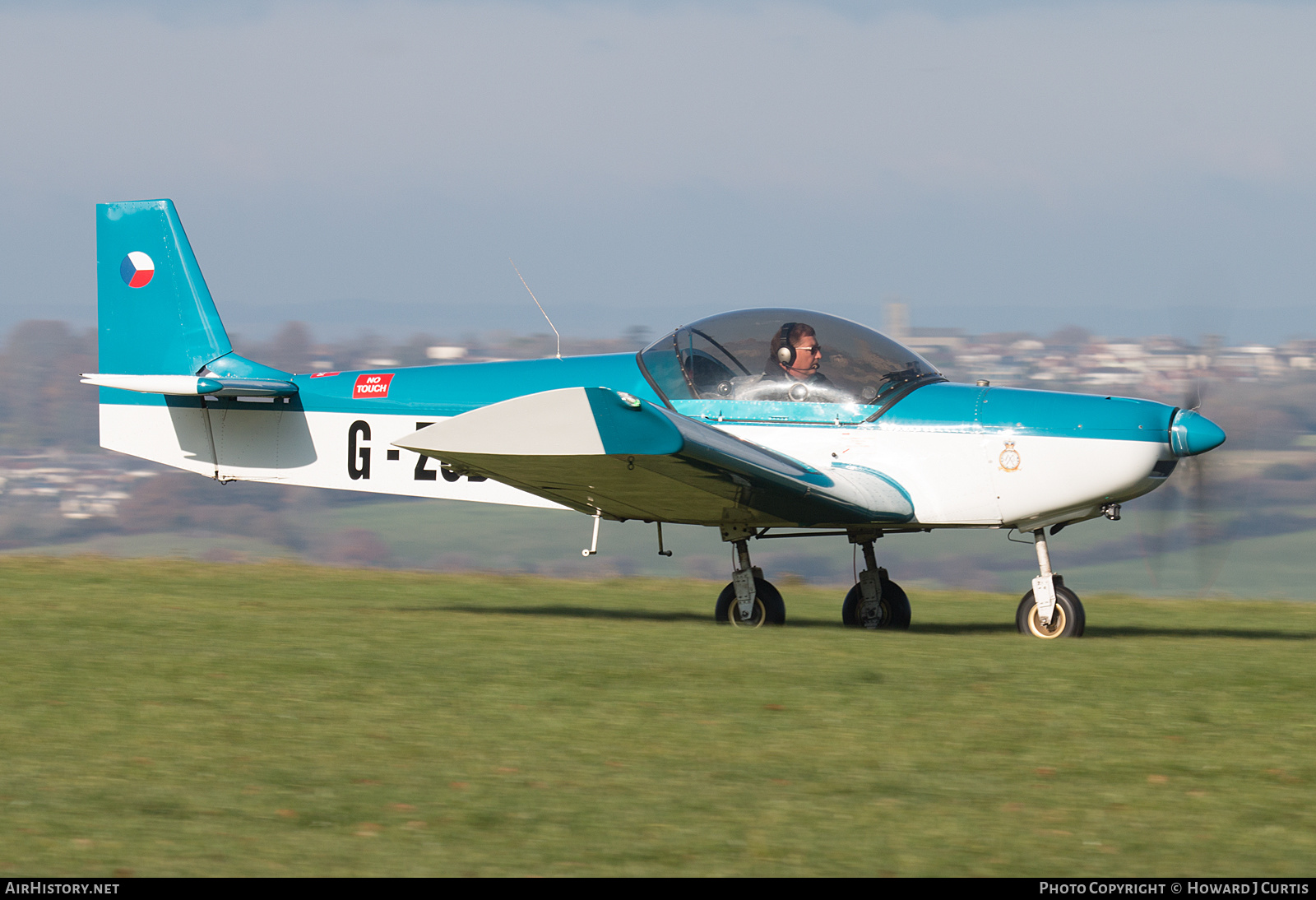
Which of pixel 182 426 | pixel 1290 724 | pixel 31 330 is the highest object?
pixel 31 330

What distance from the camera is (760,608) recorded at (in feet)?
32.5

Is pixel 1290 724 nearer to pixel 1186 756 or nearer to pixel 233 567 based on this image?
pixel 1186 756

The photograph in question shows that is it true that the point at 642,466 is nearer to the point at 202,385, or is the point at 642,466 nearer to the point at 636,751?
the point at 636,751

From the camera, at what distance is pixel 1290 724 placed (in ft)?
19.4

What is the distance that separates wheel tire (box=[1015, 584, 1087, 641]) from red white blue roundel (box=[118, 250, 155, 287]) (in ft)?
26.8

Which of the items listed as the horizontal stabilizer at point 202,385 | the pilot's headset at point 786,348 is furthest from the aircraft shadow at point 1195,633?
the horizontal stabilizer at point 202,385

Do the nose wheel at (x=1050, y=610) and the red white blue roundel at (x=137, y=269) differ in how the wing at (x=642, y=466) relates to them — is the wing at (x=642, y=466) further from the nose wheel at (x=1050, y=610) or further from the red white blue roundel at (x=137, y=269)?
the red white blue roundel at (x=137, y=269)

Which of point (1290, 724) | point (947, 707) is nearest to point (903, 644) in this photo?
point (947, 707)

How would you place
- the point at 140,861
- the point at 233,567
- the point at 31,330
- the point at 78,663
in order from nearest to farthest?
the point at 140,861 → the point at 78,663 → the point at 233,567 → the point at 31,330

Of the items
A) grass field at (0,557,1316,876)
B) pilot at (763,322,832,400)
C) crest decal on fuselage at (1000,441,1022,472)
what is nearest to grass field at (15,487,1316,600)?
pilot at (763,322,832,400)

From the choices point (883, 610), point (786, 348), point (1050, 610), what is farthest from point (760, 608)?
point (1050, 610)

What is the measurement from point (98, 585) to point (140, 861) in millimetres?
8394

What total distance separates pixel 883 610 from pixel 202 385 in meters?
6.17

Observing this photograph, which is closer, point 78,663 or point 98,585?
point 78,663
